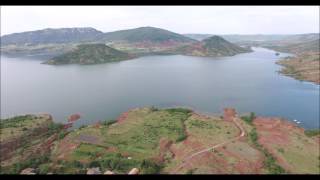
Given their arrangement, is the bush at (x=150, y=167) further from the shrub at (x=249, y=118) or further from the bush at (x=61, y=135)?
the shrub at (x=249, y=118)

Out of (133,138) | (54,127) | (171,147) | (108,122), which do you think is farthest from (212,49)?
(171,147)

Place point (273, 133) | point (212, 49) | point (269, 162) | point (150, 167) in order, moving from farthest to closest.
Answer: point (212, 49) → point (273, 133) → point (269, 162) → point (150, 167)

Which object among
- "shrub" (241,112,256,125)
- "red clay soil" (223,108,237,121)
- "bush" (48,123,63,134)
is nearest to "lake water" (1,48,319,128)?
"red clay soil" (223,108,237,121)

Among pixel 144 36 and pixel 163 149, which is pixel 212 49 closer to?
pixel 144 36

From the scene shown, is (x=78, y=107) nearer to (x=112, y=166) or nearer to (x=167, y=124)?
(x=167, y=124)

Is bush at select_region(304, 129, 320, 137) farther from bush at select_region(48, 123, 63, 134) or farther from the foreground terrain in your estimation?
bush at select_region(48, 123, 63, 134)

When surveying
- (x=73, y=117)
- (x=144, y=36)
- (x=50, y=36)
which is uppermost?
(x=50, y=36)

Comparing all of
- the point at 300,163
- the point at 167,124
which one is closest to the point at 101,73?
the point at 167,124
